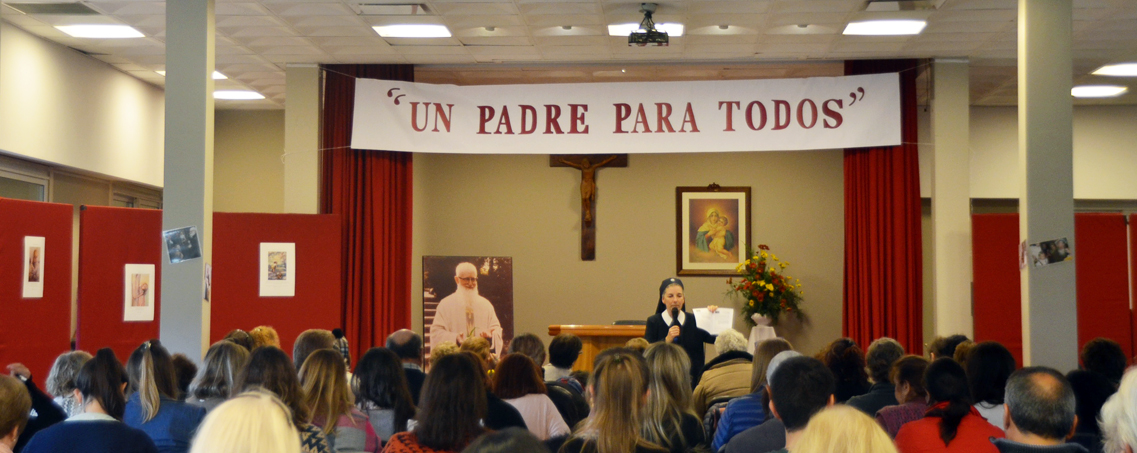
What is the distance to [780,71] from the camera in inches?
351

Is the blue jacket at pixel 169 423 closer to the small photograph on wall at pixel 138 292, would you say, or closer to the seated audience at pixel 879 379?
the seated audience at pixel 879 379

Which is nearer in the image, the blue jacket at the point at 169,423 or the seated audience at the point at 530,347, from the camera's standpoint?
the blue jacket at the point at 169,423

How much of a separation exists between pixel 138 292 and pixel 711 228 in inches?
237

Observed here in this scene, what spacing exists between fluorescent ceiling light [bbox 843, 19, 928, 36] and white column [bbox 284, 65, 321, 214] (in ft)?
15.5

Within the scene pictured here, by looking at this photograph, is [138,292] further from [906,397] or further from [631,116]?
[906,397]

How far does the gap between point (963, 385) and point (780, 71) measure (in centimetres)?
593

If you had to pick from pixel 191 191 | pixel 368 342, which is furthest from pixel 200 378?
pixel 368 342

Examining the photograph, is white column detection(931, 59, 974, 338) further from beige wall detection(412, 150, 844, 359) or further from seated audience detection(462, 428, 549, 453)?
seated audience detection(462, 428, 549, 453)

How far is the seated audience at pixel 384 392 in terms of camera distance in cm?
377

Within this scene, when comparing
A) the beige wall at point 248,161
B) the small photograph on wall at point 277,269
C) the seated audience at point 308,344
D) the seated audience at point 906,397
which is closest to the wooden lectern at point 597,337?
the small photograph on wall at point 277,269

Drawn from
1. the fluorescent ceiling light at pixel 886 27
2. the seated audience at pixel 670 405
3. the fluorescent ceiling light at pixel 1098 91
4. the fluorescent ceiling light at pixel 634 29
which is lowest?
the seated audience at pixel 670 405

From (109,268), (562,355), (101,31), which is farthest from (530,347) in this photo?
(101,31)

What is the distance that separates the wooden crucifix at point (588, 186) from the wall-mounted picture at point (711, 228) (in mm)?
911

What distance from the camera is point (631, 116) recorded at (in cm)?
814
